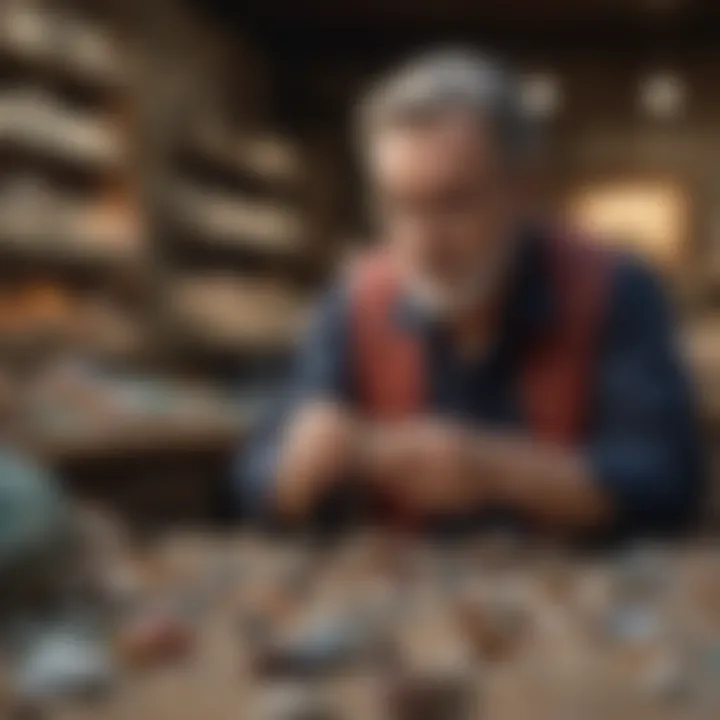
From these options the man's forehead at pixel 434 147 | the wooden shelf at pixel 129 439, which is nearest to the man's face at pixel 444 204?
the man's forehead at pixel 434 147

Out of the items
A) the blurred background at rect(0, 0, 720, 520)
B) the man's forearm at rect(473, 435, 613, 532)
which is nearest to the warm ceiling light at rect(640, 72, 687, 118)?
the blurred background at rect(0, 0, 720, 520)

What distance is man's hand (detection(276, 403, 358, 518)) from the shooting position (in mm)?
564

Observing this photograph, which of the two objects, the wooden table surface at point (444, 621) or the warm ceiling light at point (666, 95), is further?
the warm ceiling light at point (666, 95)

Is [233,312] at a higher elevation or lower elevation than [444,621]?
higher

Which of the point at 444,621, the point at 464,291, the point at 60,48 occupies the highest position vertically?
the point at 60,48

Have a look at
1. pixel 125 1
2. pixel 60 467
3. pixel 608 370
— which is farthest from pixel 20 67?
pixel 608 370

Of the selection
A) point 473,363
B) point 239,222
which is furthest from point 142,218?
point 473,363

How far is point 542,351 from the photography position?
0.59 m

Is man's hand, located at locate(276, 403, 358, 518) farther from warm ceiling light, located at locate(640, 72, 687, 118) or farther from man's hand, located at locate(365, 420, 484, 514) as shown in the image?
warm ceiling light, located at locate(640, 72, 687, 118)

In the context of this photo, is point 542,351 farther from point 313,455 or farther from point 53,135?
point 53,135

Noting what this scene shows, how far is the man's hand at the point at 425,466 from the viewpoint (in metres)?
0.55

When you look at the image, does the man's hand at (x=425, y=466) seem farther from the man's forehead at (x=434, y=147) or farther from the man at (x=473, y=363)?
the man's forehead at (x=434, y=147)

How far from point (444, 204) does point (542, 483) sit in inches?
4.9

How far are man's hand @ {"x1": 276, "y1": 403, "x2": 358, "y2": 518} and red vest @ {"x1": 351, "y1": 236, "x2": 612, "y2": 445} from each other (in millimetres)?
14
